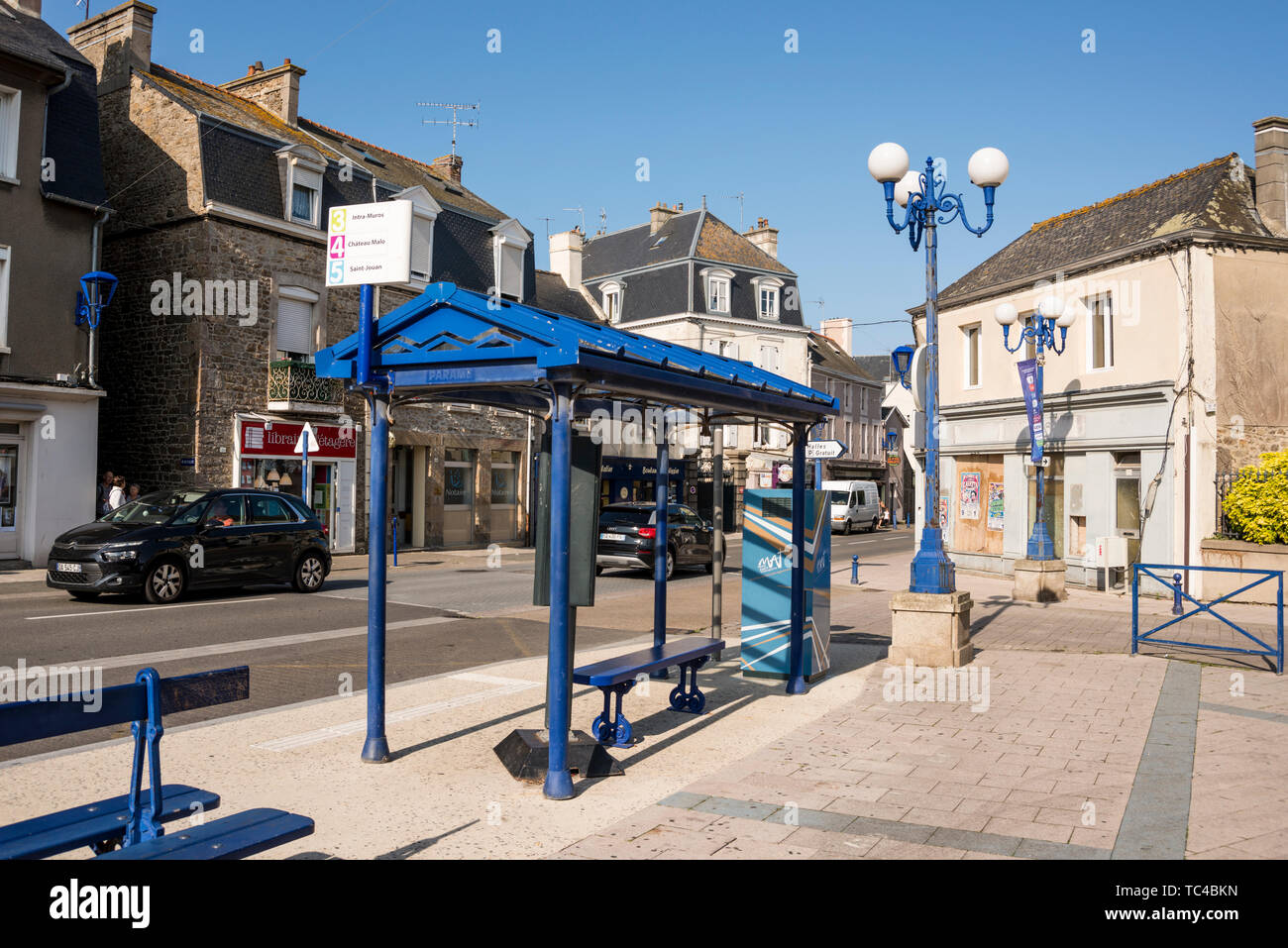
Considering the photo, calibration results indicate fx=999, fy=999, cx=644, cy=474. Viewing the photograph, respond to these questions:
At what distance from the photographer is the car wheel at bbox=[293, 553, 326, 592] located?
53.0 feet

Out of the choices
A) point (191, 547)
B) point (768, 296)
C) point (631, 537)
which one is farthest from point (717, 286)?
point (191, 547)

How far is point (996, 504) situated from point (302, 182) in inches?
718

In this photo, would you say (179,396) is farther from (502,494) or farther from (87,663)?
(87,663)

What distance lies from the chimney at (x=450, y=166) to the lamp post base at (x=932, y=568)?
92.9 feet

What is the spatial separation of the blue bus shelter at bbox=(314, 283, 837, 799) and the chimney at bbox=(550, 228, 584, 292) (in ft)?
112

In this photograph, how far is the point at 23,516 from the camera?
19.3 m

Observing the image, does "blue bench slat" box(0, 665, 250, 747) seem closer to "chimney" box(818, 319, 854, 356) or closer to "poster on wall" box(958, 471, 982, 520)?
"poster on wall" box(958, 471, 982, 520)

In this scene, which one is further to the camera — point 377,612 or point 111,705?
point 377,612

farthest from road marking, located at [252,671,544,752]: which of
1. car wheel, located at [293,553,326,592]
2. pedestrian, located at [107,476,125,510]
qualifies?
pedestrian, located at [107,476,125,510]

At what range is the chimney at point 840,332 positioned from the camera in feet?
198

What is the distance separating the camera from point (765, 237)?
48719mm

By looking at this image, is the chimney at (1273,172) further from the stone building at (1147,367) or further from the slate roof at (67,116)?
the slate roof at (67,116)

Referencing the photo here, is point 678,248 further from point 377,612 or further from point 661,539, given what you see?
point 377,612

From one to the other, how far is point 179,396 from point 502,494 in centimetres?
1121
